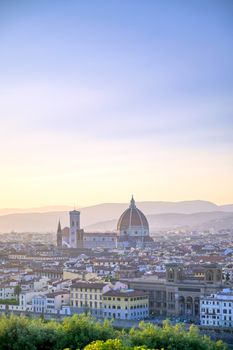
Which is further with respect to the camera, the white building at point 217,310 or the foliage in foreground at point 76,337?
the white building at point 217,310

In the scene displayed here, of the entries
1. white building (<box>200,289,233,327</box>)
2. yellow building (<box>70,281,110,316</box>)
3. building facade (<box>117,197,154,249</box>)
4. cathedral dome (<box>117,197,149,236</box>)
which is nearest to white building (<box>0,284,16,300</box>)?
yellow building (<box>70,281,110,316</box>)

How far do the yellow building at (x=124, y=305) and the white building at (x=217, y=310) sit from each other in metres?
3.07

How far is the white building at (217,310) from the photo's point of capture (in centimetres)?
3353

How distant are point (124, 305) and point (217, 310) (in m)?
4.05

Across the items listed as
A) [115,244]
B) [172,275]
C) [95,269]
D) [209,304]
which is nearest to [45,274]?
[95,269]

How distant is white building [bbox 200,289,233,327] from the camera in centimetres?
3353

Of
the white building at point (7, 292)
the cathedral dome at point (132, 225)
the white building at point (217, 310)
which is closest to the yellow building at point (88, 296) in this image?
the white building at point (7, 292)

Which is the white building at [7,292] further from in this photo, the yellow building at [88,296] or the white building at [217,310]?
the white building at [217,310]

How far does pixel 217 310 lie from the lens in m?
33.9

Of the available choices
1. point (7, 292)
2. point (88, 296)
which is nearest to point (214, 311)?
point (88, 296)

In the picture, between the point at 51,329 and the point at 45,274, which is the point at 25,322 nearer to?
the point at 51,329

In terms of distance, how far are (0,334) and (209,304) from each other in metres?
12.7

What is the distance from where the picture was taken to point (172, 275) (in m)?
38.3

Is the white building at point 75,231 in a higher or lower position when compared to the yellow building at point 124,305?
higher
